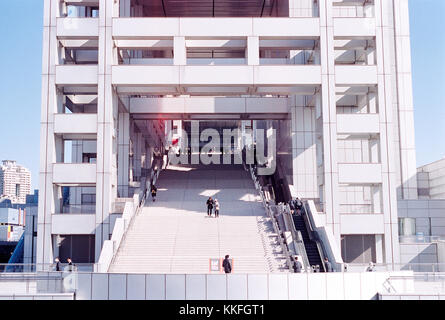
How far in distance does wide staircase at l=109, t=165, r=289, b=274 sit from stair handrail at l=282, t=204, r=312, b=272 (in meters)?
0.91

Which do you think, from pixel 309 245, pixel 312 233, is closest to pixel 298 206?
pixel 312 233

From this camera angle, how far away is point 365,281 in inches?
885

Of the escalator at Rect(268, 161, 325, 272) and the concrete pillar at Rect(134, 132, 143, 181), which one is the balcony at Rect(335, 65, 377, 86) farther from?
the concrete pillar at Rect(134, 132, 143, 181)

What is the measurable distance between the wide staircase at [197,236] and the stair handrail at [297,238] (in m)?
0.91

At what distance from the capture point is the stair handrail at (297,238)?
83.4ft

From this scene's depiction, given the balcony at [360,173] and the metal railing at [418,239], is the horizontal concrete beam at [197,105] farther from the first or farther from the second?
the metal railing at [418,239]

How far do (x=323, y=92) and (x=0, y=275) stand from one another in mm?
22309

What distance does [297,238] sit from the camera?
2795 cm

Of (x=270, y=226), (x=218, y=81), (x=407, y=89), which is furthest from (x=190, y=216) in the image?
(x=407, y=89)

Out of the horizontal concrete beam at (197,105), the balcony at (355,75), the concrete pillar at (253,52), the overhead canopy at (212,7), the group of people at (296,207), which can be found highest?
the overhead canopy at (212,7)

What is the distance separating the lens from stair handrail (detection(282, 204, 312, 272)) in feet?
83.4

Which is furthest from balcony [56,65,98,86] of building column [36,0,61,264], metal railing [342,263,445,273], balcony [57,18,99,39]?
metal railing [342,263,445,273]

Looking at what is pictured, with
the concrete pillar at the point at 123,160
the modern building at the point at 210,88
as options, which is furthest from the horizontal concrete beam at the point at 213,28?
the concrete pillar at the point at 123,160

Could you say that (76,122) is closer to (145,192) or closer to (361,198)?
(145,192)
